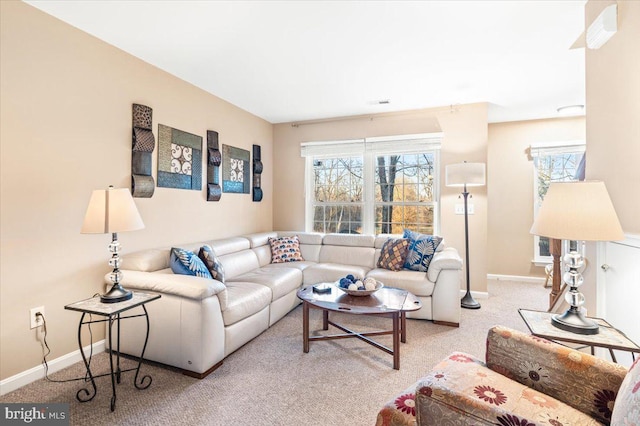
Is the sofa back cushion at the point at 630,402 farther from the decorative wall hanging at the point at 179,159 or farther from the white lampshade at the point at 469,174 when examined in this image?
the decorative wall hanging at the point at 179,159

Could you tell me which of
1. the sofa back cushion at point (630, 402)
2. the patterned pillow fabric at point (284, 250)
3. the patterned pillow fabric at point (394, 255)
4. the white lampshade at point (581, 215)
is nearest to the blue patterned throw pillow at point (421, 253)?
the patterned pillow fabric at point (394, 255)

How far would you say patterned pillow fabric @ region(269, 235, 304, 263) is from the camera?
398 cm

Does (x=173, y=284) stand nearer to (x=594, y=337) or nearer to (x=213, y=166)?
(x=213, y=166)

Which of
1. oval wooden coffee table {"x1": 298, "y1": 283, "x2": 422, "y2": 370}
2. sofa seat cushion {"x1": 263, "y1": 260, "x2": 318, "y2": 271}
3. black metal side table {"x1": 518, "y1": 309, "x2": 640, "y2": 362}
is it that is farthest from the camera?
sofa seat cushion {"x1": 263, "y1": 260, "x2": 318, "y2": 271}

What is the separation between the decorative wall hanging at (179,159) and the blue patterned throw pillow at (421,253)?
101 inches

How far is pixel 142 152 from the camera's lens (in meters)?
2.74

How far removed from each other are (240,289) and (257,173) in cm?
226

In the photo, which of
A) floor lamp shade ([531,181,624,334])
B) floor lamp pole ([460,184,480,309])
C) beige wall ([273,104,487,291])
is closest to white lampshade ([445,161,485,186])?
floor lamp pole ([460,184,480,309])

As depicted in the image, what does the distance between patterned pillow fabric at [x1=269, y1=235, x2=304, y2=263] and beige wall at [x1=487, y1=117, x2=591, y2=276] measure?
323 cm

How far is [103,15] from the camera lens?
2.12 metres

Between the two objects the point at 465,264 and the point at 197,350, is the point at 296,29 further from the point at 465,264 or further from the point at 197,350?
the point at 465,264

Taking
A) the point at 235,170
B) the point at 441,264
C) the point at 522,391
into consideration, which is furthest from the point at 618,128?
the point at 235,170

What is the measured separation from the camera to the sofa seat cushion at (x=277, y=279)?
117 inches

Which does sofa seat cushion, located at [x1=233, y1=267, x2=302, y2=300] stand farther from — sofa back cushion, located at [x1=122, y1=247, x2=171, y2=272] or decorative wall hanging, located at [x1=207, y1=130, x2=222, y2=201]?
decorative wall hanging, located at [x1=207, y1=130, x2=222, y2=201]
